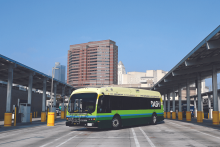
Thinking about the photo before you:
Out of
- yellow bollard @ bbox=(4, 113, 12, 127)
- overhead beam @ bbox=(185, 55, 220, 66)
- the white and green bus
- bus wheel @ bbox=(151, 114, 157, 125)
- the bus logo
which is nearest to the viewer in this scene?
the white and green bus

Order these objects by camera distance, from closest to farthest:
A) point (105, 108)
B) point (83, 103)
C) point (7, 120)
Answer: point (83, 103) < point (105, 108) < point (7, 120)

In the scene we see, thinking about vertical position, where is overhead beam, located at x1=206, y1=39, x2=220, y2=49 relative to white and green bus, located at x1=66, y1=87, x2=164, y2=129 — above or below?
above

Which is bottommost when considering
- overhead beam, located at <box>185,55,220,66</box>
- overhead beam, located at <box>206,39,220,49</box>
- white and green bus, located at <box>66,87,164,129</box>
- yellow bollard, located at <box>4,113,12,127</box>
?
yellow bollard, located at <box>4,113,12,127</box>

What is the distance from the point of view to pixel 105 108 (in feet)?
58.9

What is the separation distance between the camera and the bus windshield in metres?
17.4

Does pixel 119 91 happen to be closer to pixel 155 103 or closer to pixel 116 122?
pixel 116 122

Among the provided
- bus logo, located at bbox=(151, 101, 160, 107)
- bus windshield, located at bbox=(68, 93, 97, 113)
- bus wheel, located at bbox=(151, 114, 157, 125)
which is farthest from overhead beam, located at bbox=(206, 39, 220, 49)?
bus windshield, located at bbox=(68, 93, 97, 113)

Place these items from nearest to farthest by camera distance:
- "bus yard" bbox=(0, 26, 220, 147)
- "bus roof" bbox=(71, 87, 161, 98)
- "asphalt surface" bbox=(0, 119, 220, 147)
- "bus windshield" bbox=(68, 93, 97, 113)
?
"asphalt surface" bbox=(0, 119, 220, 147) < "bus yard" bbox=(0, 26, 220, 147) < "bus windshield" bbox=(68, 93, 97, 113) < "bus roof" bbox=(71, 87, 161, 98)

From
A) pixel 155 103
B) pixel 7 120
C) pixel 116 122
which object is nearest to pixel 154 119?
pixel 155 103

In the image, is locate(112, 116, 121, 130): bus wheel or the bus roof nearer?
the bus roof

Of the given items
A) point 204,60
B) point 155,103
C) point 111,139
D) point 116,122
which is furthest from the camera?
point 204,60

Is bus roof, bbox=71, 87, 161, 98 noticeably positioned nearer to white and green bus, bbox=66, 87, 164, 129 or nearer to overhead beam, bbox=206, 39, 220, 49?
white and green bus, bbox=66, 87, 164, 129

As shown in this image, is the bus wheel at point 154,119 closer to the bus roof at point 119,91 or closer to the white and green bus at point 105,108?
the white and green bus at point 105,108

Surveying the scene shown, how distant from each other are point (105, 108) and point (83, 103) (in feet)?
5.37
